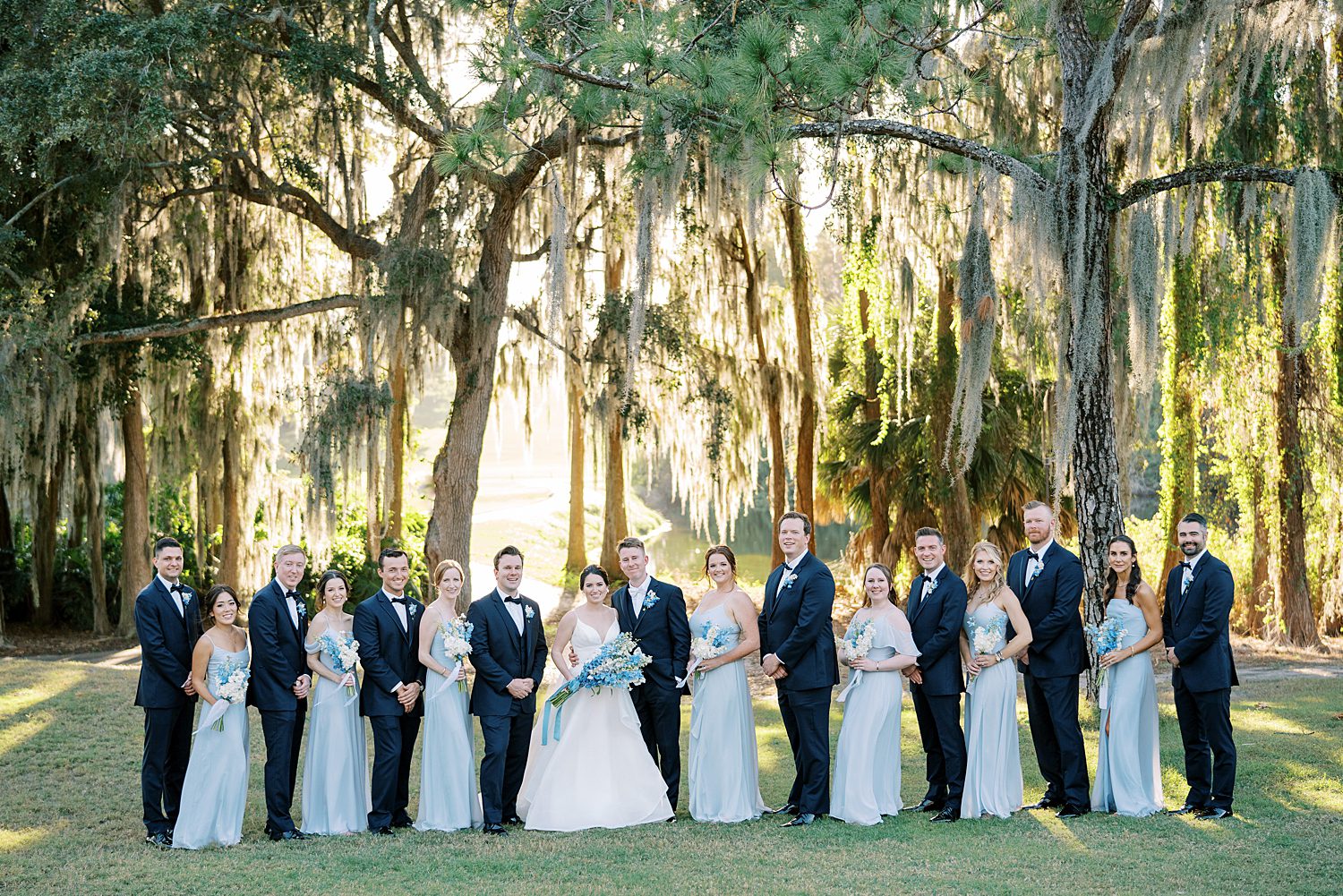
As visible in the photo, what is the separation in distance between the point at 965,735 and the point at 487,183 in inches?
346

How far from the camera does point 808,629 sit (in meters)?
6.75

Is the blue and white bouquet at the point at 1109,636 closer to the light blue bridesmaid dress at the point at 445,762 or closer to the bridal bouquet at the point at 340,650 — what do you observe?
the light blue bridesmaid dress at the point at 445,762

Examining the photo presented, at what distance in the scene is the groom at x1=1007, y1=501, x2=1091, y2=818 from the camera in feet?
21.7

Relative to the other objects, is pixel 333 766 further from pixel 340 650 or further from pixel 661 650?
pixel 661 650

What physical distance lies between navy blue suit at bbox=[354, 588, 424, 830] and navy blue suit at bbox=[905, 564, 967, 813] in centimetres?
280

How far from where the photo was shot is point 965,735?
6816mm

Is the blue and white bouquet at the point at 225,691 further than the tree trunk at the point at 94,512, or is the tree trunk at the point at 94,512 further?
the tree trunk at the point at 94,512

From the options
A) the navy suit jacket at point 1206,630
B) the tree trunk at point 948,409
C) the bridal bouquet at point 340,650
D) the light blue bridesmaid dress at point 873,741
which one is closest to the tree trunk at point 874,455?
the tree trunk at point 948,409

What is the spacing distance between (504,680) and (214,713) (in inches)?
58.7

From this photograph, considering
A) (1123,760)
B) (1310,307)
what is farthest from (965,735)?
(1310,307)

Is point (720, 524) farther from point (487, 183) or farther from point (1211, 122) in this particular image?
point (1211, 122)

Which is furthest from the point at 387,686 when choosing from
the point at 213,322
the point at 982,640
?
the point at 213,322

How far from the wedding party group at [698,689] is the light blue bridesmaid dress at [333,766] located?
1 cm

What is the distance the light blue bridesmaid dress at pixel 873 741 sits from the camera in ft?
21.7
